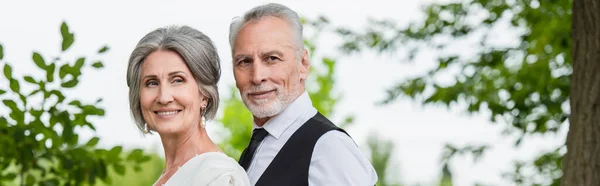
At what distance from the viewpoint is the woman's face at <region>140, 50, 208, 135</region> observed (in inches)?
99.3

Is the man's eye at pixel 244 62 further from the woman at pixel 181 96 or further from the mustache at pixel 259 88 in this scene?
the woman at pixel 181 96

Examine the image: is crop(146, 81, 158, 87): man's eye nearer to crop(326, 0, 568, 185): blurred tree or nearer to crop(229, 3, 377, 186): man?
crop(229, 3, 377, 186): man

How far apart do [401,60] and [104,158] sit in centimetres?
365

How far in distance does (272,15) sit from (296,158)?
52cm

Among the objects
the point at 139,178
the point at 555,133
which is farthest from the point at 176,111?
the point at 139,178

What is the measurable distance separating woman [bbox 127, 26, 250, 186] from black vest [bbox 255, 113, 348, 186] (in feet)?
0.85

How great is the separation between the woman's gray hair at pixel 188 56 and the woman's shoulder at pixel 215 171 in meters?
0.16

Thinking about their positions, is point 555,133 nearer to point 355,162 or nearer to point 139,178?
point 355,162

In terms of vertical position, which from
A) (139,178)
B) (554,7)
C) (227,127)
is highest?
(554,7)

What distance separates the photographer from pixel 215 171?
2438 mm

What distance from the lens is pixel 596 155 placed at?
4191 mm

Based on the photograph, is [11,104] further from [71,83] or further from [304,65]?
[304,65]

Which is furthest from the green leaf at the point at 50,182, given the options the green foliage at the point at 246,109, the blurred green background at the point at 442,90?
the green foliage at the point at 246,109

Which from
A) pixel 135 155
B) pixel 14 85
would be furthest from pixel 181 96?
pixel 135 155
